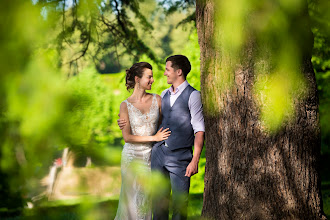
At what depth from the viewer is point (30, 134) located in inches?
24.1

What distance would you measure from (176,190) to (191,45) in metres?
10.3

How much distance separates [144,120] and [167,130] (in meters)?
0.48

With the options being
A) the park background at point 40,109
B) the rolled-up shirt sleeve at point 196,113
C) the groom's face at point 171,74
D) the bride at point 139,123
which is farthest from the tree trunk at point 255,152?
the park background at point 40,109

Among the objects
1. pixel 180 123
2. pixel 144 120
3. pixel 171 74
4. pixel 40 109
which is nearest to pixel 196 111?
pixel 180 123

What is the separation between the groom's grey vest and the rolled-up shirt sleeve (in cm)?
10

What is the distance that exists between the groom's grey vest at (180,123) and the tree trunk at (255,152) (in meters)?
0.48

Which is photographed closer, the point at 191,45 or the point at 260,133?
the point at 260,133

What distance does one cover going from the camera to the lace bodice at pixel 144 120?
4121 millimetres

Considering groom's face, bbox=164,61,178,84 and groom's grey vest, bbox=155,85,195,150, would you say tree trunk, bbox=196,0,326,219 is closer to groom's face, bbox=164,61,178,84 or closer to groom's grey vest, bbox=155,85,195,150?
groom's grey vest, bbox=155,85,195,150

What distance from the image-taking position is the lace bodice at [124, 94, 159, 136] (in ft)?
13.5

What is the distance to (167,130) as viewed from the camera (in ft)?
12.3

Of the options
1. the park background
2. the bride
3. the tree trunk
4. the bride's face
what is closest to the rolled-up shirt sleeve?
the tree trunk

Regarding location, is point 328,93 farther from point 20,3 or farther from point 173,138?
point 20,3

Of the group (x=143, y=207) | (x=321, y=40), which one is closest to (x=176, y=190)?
(x=143, y=207)
